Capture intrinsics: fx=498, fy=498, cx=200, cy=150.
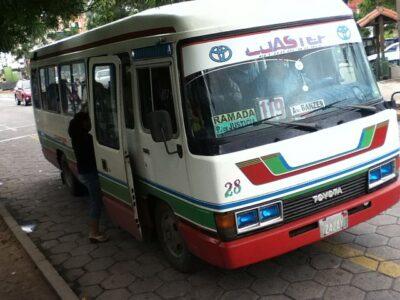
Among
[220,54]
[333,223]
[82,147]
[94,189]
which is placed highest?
[220,54]

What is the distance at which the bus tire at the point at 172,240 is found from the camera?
4523mm

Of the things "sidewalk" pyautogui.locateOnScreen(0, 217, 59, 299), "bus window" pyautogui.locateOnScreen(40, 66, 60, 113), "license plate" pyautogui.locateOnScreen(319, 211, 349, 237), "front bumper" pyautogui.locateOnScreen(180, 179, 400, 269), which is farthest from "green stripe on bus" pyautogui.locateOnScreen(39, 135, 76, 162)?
"license plate" pyautogui.locateOnScreen(319, 211, 349, 237)

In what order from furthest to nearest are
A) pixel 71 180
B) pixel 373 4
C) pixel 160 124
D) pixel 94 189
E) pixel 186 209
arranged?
pixel 373 4 → pixel 71 180 → pixel 94 189 → pixel 186 209 → pixel 160 124

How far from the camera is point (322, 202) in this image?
4.02 metres

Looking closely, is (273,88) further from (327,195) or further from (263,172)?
(327,195)

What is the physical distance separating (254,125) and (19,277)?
3.05 meters

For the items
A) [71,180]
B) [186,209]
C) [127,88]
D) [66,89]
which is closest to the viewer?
[186,209]

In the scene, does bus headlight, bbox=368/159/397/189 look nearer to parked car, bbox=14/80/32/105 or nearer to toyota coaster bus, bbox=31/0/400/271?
toyota coaster bus, bbox=31/0/400/271

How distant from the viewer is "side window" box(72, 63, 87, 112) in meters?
6.25

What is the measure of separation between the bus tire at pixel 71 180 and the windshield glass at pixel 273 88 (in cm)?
449

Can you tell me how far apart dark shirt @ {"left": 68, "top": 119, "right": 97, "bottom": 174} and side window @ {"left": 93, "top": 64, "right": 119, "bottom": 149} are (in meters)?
0.15

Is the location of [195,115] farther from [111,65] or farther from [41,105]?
[41,105]

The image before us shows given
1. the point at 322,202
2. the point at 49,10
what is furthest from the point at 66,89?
the point at 322,202

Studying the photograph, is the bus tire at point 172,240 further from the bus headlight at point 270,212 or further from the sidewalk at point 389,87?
the sidewalk at point 389,87
